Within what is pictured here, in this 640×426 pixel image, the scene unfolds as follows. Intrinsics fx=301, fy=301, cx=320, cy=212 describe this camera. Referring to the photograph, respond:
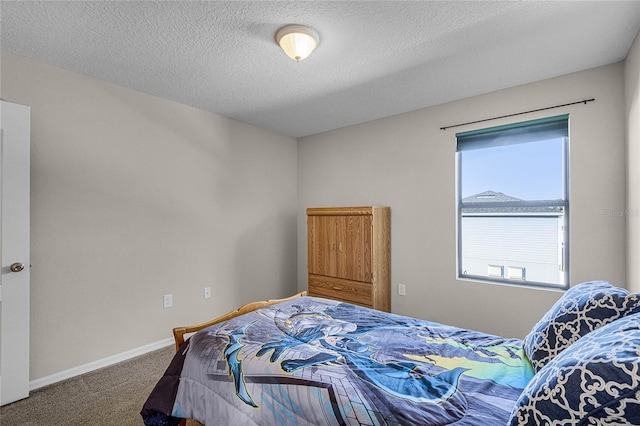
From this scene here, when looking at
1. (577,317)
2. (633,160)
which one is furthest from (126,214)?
(633,160)

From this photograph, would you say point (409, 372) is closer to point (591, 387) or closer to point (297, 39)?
point (591, 387)

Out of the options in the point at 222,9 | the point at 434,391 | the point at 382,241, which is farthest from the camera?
the point at 382,241

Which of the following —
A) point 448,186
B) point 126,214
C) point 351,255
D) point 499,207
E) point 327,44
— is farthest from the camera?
point 351,255

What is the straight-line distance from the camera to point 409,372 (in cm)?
128

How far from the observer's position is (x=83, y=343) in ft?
8.17

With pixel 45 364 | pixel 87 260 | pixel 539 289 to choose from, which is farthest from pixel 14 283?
pixel 539 289

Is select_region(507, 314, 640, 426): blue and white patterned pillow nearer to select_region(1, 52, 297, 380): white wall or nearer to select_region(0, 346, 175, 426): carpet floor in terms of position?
select_region(0, 346, 175, 426): carpet floor

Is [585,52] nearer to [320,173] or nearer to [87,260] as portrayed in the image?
[320,173]

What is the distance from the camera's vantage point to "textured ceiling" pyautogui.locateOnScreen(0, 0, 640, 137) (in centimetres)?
172

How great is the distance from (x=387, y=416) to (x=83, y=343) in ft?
8.70

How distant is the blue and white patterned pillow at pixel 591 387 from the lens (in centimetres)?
68

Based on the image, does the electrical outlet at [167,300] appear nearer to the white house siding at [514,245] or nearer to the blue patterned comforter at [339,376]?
the blue patterned comforter at [339,376]

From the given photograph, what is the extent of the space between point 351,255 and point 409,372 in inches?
81.0

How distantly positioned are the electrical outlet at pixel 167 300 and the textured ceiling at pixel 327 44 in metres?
1.97
